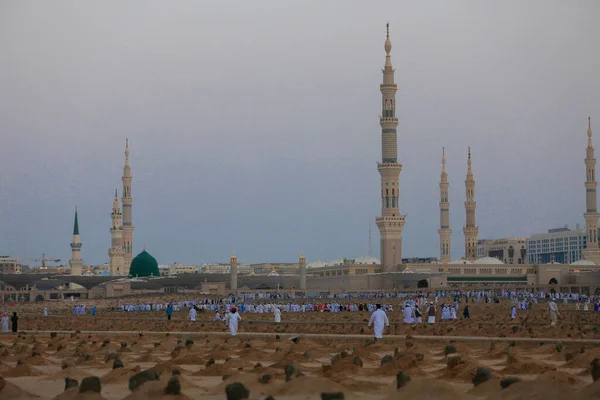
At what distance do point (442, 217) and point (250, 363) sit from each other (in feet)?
282

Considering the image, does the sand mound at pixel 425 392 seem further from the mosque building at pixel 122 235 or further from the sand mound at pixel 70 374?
the mosque building at pixel 122 235

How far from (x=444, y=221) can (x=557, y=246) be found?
228 ft

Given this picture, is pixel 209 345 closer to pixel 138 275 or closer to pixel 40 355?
pixel 40 355

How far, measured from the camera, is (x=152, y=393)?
41.2 feet

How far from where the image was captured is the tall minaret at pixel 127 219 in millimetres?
107812

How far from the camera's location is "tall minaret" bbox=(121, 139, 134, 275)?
108 metres

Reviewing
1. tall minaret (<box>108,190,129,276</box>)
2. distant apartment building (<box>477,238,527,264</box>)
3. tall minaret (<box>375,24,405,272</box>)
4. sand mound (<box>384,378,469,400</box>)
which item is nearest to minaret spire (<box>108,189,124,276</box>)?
tall minaret (<box>108,190,129,276</box>)

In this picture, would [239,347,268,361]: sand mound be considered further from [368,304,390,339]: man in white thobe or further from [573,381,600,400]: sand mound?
[573,381,600,400]: sand mound

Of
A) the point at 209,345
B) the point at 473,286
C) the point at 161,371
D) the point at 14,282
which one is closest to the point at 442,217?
the point at 473,286

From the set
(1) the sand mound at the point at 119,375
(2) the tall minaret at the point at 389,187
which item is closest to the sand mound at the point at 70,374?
(1) the sand mound at the point at 119,375

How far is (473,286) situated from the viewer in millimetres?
87625

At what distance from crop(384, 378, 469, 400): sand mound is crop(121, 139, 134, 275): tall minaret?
9649cm

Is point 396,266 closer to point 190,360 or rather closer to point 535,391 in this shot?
point 190,360

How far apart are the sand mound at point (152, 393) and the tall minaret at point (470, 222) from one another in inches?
3594
